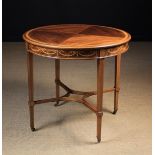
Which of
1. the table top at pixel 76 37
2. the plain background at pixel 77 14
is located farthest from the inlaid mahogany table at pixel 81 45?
the plain background at pixel 77 14

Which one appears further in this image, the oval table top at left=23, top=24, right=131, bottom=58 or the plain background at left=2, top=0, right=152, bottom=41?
the plain background at left=2, top=0, right=152, bottom=41

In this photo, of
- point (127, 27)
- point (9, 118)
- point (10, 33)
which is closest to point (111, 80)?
point (9, 118)

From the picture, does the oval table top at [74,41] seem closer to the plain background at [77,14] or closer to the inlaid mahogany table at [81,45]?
the inlaid mahogany table at [81,45]

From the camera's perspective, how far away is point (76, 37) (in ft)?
8.18

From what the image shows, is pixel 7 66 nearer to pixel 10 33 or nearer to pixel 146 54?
pixel 10 33

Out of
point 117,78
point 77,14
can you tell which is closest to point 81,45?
point 117,78

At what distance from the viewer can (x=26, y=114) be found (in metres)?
2.93

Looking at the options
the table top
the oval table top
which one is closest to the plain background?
the table top

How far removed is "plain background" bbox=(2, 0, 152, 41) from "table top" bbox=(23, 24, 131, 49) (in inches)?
107

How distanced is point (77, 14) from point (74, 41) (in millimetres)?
3294

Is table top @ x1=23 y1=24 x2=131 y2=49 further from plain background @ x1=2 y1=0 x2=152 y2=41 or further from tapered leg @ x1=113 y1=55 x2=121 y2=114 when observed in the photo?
plain background @ x1=2 y1=0 x2=152 y2=41

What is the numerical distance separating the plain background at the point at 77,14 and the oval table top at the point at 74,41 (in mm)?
2852

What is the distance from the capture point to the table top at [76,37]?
7.48 ft

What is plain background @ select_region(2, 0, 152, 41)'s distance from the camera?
5.52 m
